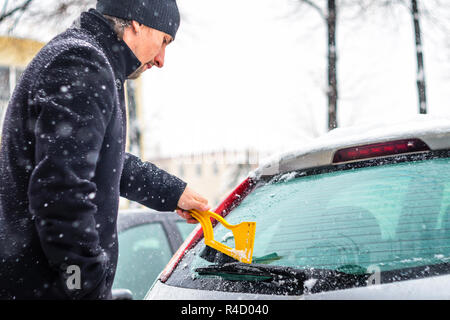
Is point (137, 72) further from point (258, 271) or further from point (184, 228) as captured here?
point (184, 228)

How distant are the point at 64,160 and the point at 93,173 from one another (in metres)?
0.12

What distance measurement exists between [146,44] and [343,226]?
1.05m

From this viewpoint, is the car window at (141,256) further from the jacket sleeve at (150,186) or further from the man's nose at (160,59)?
the man's nose at (160,59)

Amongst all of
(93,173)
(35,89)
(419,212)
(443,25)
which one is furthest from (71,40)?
(443,25)

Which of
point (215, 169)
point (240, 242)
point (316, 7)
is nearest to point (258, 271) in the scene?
point (240, 242)

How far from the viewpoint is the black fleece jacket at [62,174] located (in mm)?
1596

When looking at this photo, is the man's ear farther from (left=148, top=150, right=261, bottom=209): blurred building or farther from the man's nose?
(left=148, top=150, right=261, bottom=209): blurred building

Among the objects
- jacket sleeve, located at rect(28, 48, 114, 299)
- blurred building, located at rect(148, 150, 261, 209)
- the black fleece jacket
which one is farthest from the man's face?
blurred building, located at rect(148, 150, 261, 209)

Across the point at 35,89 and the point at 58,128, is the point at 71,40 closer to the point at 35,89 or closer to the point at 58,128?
the point at 35,89

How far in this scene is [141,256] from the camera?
5.14 m

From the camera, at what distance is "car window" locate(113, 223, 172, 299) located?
4.93 metres

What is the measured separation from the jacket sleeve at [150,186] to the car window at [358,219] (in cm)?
26

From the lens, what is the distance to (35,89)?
5.75 ft

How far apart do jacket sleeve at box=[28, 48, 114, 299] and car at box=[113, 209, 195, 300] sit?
3.21m
